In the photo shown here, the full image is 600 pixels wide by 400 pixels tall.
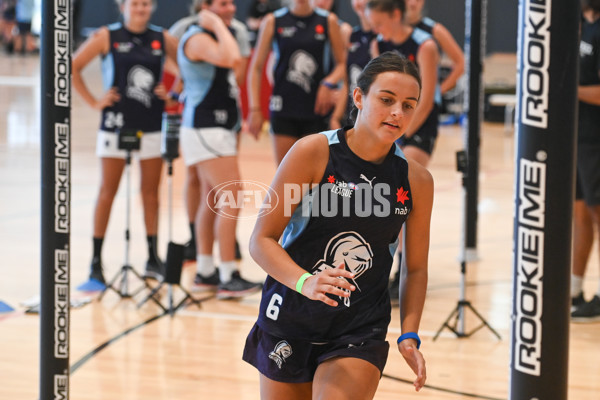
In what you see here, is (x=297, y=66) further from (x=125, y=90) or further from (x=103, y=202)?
(x=103, y=202)

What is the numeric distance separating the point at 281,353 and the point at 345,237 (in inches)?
15.4

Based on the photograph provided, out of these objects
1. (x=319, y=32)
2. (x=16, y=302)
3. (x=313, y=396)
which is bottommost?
(x=16, y=302)

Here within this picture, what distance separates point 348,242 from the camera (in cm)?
265

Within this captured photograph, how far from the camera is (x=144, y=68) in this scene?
627 cm

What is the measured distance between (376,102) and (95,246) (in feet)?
13.5

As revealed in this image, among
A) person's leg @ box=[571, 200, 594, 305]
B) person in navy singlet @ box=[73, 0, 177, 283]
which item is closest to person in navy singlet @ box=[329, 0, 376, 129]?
person in navy singlet @ box=[73, 0, 177, 283]

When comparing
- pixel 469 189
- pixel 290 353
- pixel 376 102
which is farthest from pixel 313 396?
pixel 469 189

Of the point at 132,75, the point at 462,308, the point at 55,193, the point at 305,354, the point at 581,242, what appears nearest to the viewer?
the point at 305,354

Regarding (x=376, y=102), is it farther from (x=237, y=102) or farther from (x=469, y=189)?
(x=469, y=189)

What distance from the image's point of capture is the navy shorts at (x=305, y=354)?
265 cm

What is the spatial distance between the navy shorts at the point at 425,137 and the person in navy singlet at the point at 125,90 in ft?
5.59

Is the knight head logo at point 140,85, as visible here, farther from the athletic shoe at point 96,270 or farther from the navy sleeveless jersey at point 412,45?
the navy sleeveless jersey at point 412,45

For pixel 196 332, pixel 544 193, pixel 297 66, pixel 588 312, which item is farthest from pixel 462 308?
pixel 544 193

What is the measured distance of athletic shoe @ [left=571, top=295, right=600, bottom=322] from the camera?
5.62 meters
